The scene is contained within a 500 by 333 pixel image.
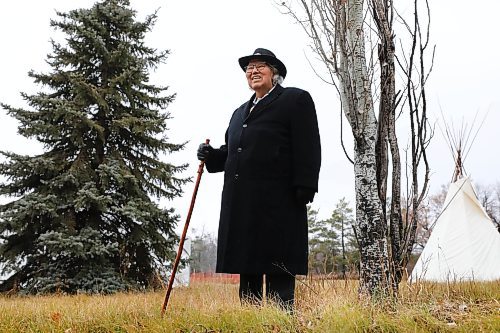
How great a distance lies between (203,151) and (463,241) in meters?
6.37

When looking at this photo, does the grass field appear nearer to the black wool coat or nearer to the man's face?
the black wool coat

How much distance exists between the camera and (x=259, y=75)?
3.08 metres

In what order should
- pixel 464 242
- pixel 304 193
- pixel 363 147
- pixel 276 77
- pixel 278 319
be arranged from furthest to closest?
pixel 464 242, pixel 363 147, pixel 276 77, pixel 304 193, pixel 278 319

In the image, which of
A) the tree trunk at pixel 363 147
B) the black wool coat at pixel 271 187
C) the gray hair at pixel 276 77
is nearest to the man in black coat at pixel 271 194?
the black wool coat at pixel 271 187

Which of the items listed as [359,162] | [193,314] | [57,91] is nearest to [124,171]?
[57,91]

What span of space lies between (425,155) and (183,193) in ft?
21.3

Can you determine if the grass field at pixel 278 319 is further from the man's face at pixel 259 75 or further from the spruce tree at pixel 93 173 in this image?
the spruce tree at pixel 93 173

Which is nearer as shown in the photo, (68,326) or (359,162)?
(68,326)

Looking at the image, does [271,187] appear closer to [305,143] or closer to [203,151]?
[305,143]

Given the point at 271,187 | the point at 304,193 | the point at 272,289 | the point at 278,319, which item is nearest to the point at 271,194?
the point at 271,187

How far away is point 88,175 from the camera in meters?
8.64

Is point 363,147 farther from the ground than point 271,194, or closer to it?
farther from the ground

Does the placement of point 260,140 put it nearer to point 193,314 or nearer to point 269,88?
point 269,88

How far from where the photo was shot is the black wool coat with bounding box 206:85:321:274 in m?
2.78
